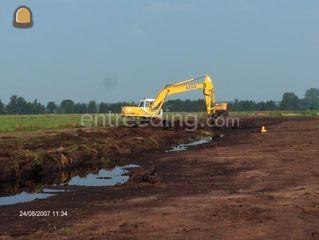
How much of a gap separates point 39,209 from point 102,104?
477 ft

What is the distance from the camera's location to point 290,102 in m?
189

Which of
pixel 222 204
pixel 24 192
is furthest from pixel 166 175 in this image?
pixel 222 204

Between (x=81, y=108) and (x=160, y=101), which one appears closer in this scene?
(x=160, y=101)

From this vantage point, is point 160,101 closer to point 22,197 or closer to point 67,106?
point 22,197

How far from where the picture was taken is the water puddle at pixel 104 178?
63.7 feet

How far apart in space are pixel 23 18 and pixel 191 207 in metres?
7.47

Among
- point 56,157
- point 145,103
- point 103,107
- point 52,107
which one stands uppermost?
point 52,107

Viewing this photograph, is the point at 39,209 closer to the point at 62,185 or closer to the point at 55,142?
the point at 62,185

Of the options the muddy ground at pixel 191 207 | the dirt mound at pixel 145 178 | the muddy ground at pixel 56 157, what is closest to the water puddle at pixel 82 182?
the muddy ground at pixel 56 157

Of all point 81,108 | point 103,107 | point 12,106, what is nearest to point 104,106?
point 103,107

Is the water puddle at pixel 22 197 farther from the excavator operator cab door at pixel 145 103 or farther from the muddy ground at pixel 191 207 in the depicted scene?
the excavator operator cab door at pixel 145 103

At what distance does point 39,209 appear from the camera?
13.3 meters

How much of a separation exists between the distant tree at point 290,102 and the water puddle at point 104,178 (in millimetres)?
170356

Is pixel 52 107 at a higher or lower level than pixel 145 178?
higher
